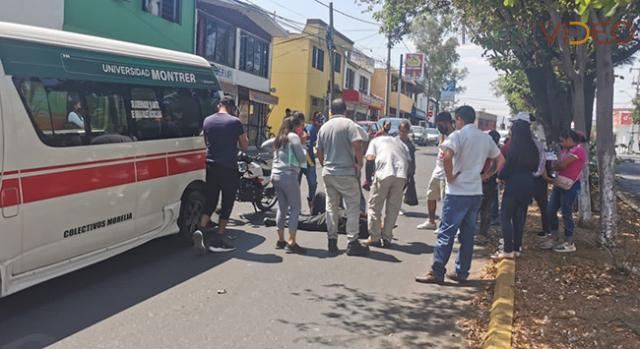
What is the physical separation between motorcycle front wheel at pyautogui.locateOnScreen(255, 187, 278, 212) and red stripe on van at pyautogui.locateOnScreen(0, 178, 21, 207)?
4921mm

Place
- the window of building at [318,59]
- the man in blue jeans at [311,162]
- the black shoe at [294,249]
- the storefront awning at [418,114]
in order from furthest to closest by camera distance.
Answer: the storefront awning at [418,114]
the window of building at [318,59]
the man in blue jeans at [311,162]
the black shoe at [294,249]

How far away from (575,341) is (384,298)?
5.82 ft

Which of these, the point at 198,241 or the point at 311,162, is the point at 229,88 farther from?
the point at 198,241

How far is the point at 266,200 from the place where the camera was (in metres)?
9.59

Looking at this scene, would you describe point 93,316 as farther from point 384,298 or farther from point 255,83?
point 255,83

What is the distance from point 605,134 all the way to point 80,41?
614 centimetres

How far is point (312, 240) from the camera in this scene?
7.81m

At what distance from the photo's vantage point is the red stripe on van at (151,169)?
5.97 meters

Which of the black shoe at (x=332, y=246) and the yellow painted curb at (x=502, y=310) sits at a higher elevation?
the black shoe at (x=332, y=246)

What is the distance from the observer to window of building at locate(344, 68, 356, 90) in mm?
44703

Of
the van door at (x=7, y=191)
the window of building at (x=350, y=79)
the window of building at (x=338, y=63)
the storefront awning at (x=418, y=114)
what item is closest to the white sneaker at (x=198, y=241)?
the van door at (x=7, y=191)

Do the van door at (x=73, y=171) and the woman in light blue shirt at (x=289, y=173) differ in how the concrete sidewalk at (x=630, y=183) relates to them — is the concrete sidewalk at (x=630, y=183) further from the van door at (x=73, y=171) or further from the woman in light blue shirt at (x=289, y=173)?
the van door at (x=73, y=171)

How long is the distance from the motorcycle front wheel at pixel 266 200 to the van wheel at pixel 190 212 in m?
1.83

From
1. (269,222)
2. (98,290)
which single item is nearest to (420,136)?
(269,222)
